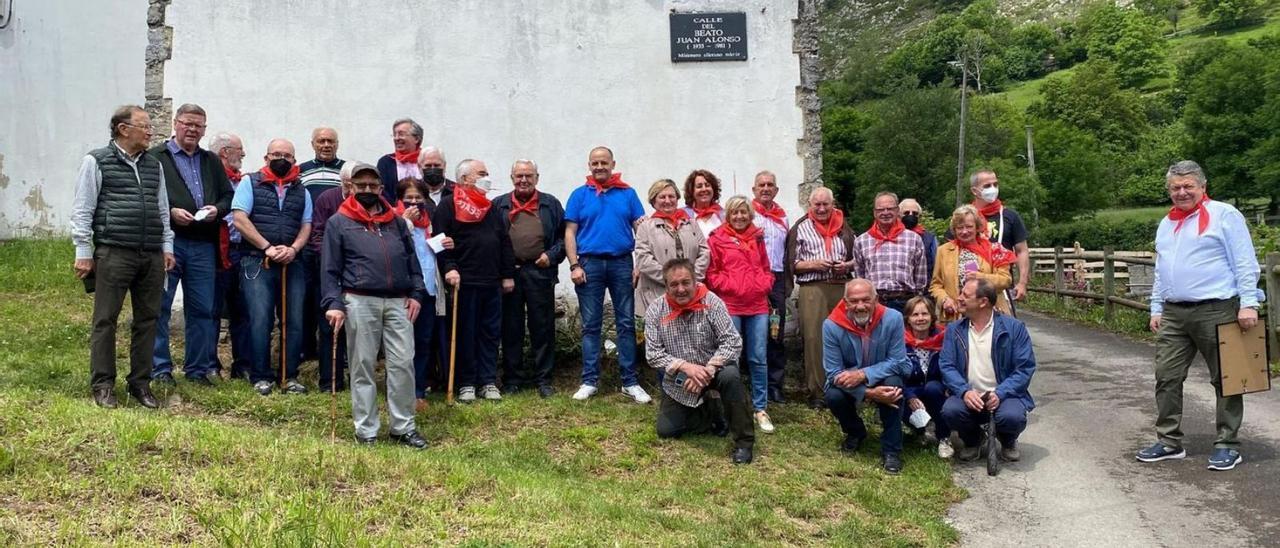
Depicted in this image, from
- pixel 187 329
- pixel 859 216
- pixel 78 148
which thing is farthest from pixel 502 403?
pixel 859 216

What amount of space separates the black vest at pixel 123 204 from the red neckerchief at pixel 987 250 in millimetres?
5149

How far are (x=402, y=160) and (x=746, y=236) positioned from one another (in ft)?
8.38

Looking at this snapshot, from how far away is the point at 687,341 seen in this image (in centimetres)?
621

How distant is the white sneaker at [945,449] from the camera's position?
243 inches

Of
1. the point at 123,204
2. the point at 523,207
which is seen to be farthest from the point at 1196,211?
the point at 123,204

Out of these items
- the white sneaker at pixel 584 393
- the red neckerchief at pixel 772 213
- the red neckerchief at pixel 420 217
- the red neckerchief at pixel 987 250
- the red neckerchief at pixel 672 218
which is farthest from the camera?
the red neckerchief at pixel 772 213

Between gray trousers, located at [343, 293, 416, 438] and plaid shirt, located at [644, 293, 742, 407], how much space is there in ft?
4.96

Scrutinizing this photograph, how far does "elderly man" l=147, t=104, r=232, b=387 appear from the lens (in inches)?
246

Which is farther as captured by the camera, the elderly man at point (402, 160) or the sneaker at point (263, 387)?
the elderly man at point (402, 160)

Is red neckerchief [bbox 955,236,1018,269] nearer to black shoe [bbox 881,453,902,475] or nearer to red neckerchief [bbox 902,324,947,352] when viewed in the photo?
red neckerchief [bbox 902,324,947,352]

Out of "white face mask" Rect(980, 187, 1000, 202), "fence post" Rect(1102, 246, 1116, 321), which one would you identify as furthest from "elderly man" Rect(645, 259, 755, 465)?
"fence post" Rect(1102, 246, 1116, 321)

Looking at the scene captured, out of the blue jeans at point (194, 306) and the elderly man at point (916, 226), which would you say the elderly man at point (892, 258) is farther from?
the blue jeans at point (194, 306)

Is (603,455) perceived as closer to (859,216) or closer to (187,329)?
(187,329)

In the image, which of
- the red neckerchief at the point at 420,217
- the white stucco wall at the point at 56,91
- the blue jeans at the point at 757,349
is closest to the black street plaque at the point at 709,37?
the blue jeans at the point at 757,349
